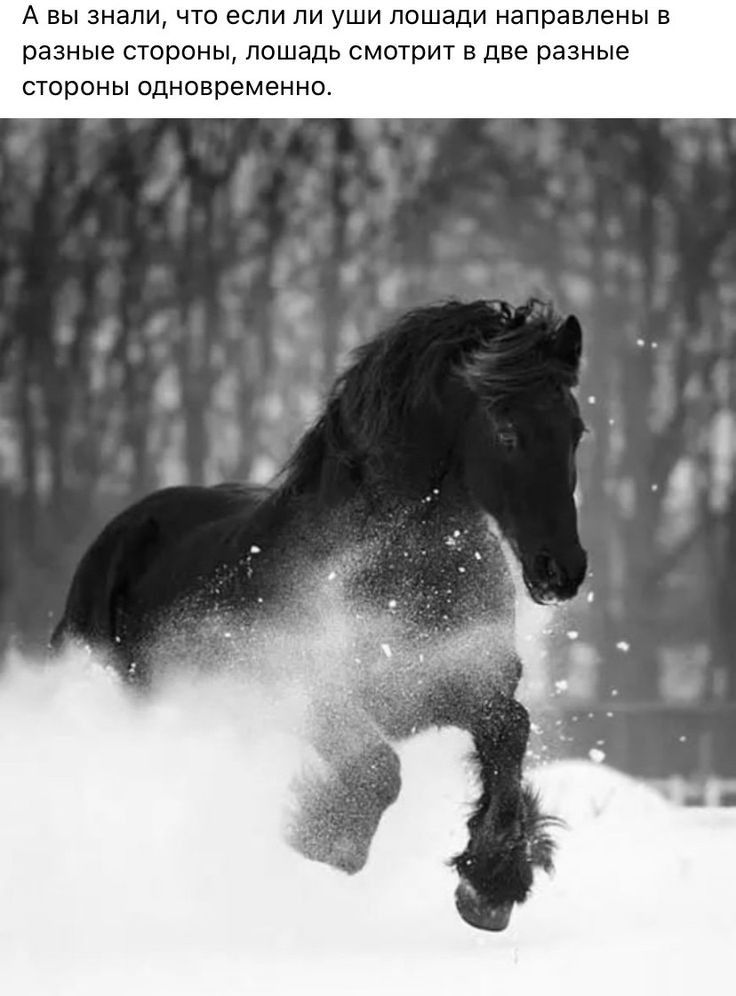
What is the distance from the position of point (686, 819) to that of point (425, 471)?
3.08 meters

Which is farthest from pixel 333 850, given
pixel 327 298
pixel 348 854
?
pixel 327 298

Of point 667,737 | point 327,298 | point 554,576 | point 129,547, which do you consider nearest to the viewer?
point 554,576

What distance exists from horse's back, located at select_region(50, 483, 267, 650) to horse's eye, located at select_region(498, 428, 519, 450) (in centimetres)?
177

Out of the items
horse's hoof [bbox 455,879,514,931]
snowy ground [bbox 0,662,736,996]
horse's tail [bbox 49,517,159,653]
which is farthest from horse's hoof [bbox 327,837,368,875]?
horse's tail [bbox 49,517,159,653]

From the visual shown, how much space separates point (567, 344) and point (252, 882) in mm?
1942

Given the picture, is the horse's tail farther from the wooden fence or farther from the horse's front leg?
the wooden fence

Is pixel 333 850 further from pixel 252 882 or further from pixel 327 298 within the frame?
pixel 327 298

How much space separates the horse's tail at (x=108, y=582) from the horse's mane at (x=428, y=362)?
164 centimetres

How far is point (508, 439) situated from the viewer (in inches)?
173

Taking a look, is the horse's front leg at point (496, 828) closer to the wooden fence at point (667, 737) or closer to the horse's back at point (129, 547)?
the horse's back at point (129, 547)

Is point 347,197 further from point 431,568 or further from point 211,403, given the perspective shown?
point 431,568

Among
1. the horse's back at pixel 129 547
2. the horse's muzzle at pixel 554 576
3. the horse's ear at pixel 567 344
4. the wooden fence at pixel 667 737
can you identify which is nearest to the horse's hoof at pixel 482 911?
the horse's muzzle at pixel 554 576

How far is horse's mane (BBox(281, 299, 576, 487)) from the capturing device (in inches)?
177

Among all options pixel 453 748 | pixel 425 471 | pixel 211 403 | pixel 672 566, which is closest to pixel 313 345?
pixel 211 403
